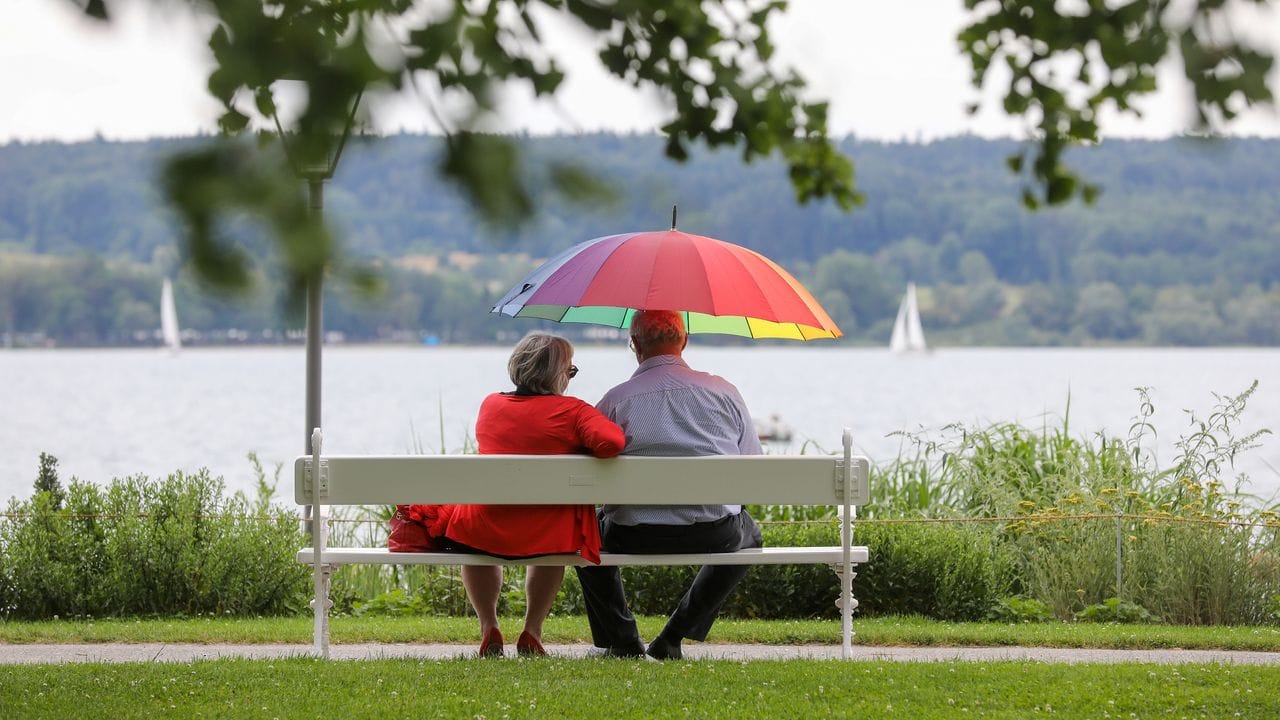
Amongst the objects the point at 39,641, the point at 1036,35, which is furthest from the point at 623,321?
the point at 1036,35

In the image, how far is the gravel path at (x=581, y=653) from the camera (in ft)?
18.5

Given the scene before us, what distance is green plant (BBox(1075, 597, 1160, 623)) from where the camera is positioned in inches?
277

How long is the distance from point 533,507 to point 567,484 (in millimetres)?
183

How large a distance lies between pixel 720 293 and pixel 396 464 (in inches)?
56.3

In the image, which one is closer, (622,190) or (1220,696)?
(622,190)

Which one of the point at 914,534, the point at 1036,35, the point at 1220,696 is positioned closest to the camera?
the point at 1036,35

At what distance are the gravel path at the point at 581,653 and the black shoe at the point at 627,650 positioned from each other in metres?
0.26

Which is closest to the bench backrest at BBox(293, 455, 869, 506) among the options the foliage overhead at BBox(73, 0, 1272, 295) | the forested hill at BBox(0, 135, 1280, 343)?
the forested hill at BBox(0, 135, 1280, 343)

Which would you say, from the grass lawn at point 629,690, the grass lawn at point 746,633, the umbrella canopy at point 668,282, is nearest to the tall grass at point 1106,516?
the grass lawn at point 746,633

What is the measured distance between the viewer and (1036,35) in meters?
3.00

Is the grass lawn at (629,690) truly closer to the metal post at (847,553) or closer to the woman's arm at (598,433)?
the metal post at (847,553)

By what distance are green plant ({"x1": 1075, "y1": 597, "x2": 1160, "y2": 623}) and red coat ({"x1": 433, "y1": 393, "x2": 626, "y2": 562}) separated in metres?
3.20

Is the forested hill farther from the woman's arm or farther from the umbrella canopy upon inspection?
the woman's arm

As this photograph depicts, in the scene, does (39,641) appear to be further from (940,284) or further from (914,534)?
(940,284)
